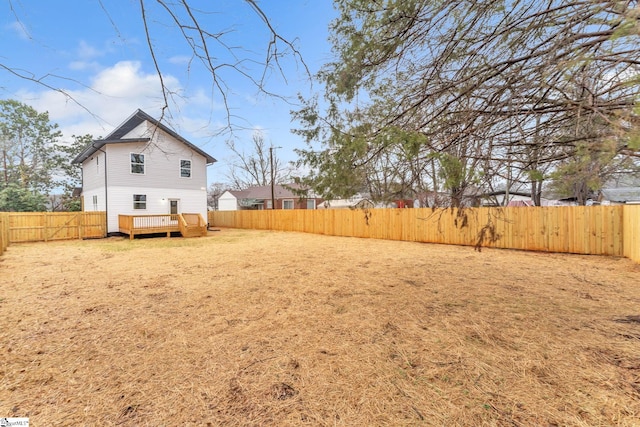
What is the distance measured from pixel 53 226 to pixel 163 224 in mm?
4182

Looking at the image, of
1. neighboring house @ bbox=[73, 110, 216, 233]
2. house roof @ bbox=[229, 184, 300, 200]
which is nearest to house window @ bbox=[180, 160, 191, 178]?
neighboring house @ bbox=[73, 110, 216, 233]

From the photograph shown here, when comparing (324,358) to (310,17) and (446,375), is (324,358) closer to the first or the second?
(446,375)

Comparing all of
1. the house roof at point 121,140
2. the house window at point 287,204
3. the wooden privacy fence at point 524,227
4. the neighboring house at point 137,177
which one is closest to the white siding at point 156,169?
the neighboring house at point 137,177

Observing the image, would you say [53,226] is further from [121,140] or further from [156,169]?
[156,169]

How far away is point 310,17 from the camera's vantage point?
2.51 m

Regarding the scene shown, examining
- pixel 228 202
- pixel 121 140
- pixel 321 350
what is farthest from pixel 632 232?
pixel 228 202

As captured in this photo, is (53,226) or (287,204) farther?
(287,204)

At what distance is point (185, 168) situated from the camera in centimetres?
1527

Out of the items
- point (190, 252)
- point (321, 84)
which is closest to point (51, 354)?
point (321, 84)

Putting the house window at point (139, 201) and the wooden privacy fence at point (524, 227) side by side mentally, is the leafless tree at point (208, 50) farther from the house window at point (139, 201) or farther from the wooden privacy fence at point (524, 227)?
the house window at point (139, 201)

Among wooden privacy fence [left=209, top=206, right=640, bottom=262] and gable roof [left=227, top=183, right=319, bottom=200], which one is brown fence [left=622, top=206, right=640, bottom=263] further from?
gable roof [left=227, top=183, right=319, bottom=200]

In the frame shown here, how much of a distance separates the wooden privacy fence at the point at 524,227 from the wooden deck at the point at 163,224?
7.81 metres

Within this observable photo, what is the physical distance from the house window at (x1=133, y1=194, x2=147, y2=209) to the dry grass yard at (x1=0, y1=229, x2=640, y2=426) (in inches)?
355

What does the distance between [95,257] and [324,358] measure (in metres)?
8.68
